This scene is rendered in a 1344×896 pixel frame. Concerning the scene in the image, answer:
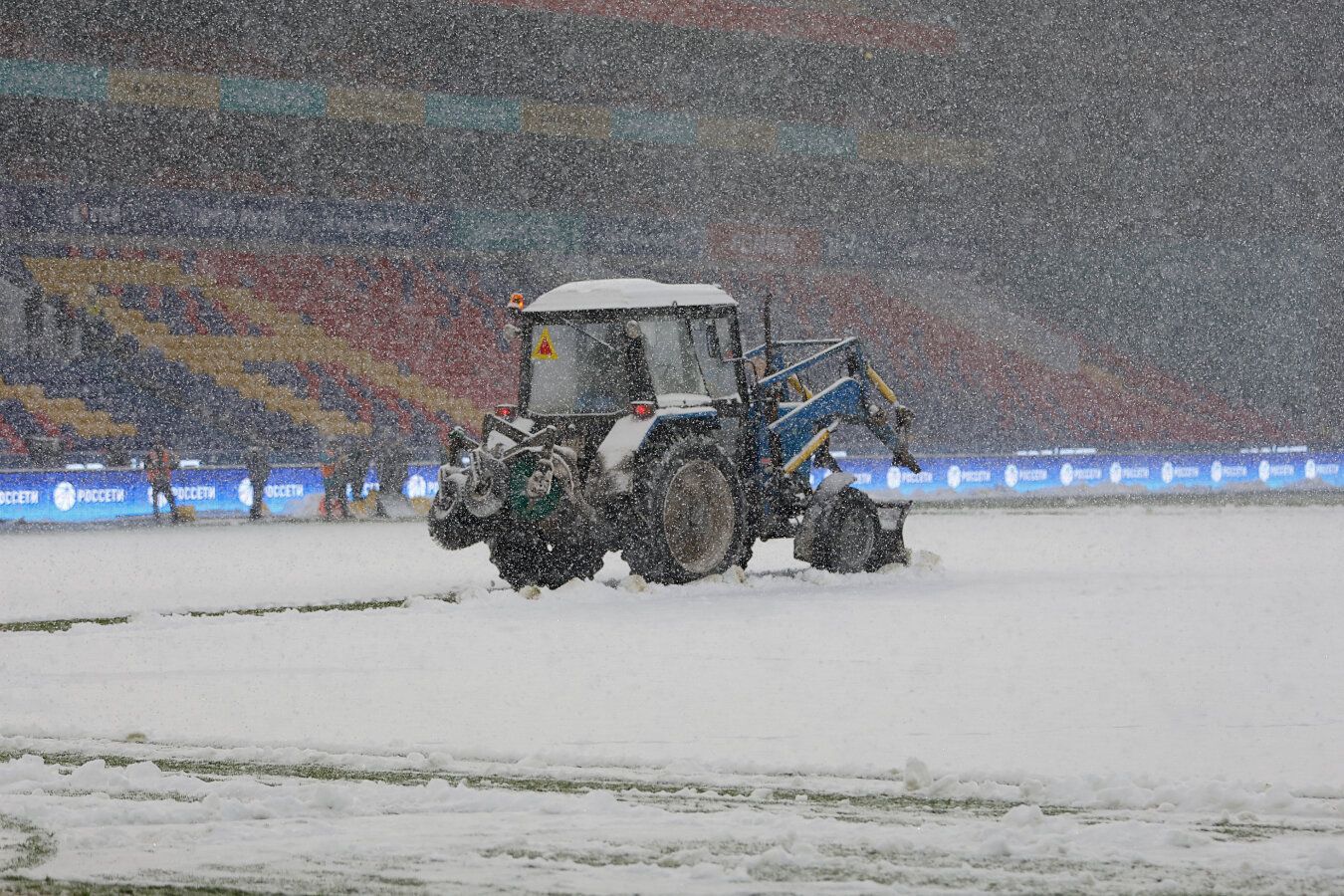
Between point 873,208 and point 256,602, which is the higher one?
point 873,208

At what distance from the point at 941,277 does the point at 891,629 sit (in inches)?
1300

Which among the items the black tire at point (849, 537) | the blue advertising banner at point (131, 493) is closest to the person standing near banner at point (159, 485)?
the blue advertising banner at point (131, 493)

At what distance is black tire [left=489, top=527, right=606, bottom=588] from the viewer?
1488 cm

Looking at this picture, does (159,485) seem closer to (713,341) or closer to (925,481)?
(713,341)

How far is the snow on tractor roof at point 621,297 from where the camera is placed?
14344 millimetres

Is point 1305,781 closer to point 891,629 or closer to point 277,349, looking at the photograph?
point 891,629

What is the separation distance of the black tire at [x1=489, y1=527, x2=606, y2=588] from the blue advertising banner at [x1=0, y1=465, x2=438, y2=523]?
7684 millimetres

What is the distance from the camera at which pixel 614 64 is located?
37.2 m

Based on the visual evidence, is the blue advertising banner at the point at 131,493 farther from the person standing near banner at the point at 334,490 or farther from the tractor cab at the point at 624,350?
the tractor cab at the point at 624,350

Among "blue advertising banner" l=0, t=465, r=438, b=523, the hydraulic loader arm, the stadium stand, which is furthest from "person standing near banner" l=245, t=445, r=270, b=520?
the hydraulic loader arm

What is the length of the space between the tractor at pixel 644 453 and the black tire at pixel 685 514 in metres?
0.01

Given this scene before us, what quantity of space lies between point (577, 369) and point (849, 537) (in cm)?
281

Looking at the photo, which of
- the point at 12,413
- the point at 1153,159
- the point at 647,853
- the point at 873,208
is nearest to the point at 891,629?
the point at 647,853

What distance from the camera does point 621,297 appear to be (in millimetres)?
14367
